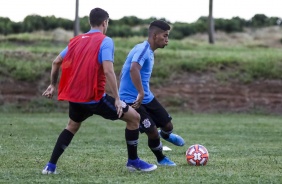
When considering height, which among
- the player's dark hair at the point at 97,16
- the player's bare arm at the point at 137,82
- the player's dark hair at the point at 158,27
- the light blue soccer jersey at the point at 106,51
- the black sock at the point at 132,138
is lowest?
the black sock at the point at 132,138

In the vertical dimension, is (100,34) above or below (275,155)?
above

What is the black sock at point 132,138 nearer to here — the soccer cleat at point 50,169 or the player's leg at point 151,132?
the player's leg at point 151,132

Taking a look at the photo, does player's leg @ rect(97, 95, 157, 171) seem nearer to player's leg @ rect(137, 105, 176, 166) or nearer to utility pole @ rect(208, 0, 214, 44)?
player's leg @ rect(137, 105, 176, 166)

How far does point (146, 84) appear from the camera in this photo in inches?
425

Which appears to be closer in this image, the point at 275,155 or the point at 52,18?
the point at 275,155

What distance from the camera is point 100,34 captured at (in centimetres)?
934

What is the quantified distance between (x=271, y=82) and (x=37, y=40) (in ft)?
48.2

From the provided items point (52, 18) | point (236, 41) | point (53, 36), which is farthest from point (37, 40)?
point (236, 41)

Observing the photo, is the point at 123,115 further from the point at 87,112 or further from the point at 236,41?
the point at 236,41

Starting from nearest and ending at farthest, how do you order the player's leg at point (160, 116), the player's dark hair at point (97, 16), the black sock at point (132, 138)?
1. the player's dark hair at point (97, 16)
2. the black sock at point (132, 138)
3. the player's leg at point (160, 116)

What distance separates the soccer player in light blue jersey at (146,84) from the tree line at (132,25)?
108 feet

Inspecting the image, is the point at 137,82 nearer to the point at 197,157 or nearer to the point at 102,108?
the point at 102,108

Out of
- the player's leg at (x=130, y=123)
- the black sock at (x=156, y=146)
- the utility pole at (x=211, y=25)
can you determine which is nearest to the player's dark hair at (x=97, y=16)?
the player's leg at (x=130, y=123)

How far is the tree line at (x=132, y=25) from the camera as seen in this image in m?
44.2
